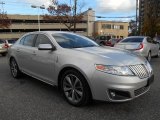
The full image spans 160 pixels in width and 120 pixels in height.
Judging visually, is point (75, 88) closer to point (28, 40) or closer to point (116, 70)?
point (116, 70)

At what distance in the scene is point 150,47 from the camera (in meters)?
11.7

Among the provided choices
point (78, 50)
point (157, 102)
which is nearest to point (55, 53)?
point (78, 50)

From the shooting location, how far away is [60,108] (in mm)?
4504

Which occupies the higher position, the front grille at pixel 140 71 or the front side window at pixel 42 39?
the front side window at pixel 42 39

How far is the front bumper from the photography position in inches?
156

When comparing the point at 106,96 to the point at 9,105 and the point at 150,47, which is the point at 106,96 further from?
the point at 150,47

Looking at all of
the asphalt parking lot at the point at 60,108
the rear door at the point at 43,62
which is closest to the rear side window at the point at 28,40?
the rear door at the point at 43,62

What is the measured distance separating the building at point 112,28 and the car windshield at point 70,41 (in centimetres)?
7669

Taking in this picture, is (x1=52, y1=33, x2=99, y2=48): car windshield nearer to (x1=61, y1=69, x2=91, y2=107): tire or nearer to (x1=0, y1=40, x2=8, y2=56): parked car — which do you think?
(x1=61, y1=69, x2=91, y2=107): tire

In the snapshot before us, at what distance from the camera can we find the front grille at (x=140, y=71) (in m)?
4.15

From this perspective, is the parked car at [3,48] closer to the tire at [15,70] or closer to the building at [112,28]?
the tire at [15,70]

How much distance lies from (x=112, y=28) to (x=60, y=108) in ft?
272

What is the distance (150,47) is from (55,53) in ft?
25.7

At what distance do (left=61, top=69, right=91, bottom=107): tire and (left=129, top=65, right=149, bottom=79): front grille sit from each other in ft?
2.89
